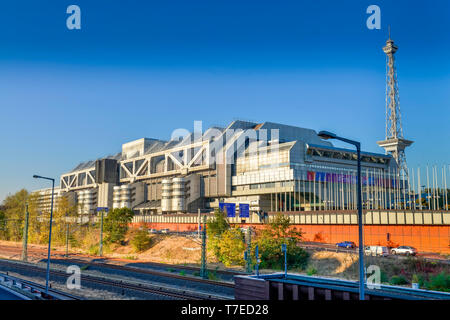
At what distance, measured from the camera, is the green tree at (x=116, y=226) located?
93.1 metres

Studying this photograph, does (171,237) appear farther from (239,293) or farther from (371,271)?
(239,293)

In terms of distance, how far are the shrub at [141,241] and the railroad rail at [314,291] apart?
212 feet

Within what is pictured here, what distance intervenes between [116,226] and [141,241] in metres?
11.5

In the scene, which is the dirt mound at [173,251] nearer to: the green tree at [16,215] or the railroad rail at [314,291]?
the railroad rail at [314,291]

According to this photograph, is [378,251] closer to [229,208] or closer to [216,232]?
[216,232]

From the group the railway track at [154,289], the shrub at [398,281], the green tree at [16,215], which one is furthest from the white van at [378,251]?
the green tree at [16,215]

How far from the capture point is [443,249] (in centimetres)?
5688

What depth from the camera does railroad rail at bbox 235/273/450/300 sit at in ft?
61.4

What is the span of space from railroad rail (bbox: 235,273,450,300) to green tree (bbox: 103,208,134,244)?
7480 centimetres

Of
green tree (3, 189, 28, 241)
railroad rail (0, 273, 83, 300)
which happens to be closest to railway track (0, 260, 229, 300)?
railroad rail (0, 273, 83, 300)

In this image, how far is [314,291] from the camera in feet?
65.5

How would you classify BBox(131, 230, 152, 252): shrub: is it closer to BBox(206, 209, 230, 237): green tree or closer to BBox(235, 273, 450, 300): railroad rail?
BBox(206, 209, 230, 237): green tree

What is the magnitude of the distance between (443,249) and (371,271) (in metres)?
14.6
